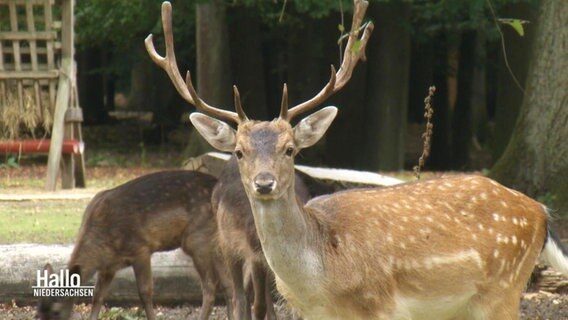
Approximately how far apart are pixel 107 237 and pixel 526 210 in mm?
3044

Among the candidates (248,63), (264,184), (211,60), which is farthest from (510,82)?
→ (264,184)

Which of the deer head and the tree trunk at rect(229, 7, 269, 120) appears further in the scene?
the tree trunk at rect(229, 7, 269, 120)

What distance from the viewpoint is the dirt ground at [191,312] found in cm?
894

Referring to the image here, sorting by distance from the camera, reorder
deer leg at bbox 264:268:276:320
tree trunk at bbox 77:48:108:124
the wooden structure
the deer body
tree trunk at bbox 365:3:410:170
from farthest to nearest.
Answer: tree trunk at bbox 77:48:108:124 < tree trunk at bbox 365:3:410:170 < the wooden structure < deer leg at bbox 264:268:276:320 < the deer body

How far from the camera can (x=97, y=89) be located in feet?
108

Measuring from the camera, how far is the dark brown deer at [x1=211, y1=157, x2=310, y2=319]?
809 cm

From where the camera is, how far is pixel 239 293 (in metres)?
8.37

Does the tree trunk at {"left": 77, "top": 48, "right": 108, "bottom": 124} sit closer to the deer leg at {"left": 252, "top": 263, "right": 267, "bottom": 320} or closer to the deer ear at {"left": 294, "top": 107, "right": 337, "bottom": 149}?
the deer leg at {"left": 252, "top": 263, "right": 267, "bottom": 320}

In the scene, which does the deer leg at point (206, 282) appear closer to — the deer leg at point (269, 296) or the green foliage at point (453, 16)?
the deer leg at point (269, 296)

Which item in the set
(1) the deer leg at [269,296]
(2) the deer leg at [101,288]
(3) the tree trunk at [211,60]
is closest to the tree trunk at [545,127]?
(1) the deer leg at [269,296]

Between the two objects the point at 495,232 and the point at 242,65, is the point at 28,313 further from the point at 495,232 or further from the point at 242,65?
the point at 242,65

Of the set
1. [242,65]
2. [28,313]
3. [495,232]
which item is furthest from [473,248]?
[242,65]

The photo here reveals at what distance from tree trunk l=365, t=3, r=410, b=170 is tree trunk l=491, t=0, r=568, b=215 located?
8449 millimetres

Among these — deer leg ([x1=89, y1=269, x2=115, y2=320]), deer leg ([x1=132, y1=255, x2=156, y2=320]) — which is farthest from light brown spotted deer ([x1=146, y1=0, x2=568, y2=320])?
deer leg ([x1=89, y1=269, x2=115, y2=320])
